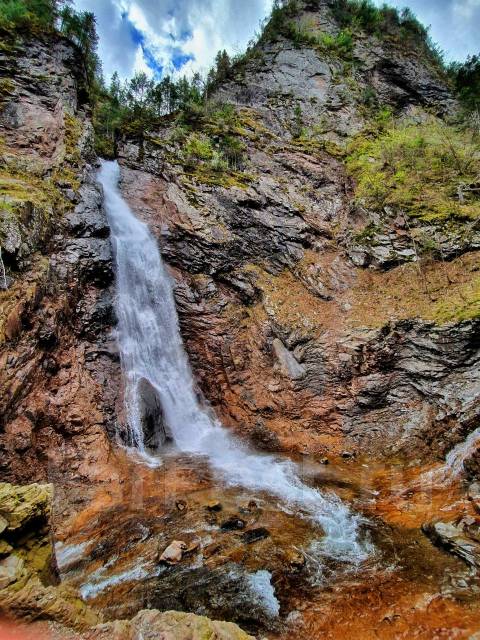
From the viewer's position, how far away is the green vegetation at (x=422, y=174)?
1545 centimetres

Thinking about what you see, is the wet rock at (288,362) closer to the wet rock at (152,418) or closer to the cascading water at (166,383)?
the cascading water at (166,383)

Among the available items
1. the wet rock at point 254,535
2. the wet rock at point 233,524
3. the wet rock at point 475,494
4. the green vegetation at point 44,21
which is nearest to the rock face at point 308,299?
the wet rock at point 475,494

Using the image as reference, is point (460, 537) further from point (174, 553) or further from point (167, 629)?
point (167, 629)

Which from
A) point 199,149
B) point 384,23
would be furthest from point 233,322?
point 384,23

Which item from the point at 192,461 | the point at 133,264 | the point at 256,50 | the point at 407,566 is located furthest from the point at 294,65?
the point at 407,566

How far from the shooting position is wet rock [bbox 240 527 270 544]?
7116 millimetres

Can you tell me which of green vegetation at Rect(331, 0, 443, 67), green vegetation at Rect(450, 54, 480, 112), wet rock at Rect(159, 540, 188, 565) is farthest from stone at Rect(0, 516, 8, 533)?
green vegetation at Rect(331, 0, 443, 67)

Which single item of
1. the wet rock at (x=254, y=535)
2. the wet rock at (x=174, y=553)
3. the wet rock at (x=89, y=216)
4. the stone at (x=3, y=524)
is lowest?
the wet rock at (x=254, y=535)

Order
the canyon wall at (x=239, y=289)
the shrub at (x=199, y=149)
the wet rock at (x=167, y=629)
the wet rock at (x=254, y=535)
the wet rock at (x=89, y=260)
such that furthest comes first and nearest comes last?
the shrub at (x=199, y=149) → the wet rock at (x=89, y=260) → the canyon wall at (x=239, y=289) → the wet rock at (x=254, y=535) → the wet rock at (x=167, y=629)

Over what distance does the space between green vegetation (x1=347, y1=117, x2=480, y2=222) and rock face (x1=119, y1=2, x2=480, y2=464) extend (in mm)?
788

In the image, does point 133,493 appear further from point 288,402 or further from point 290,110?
point 290,110

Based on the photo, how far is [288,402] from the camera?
12.3 meters

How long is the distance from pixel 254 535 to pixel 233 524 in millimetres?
586

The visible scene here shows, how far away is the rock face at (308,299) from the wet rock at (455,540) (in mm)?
3107
